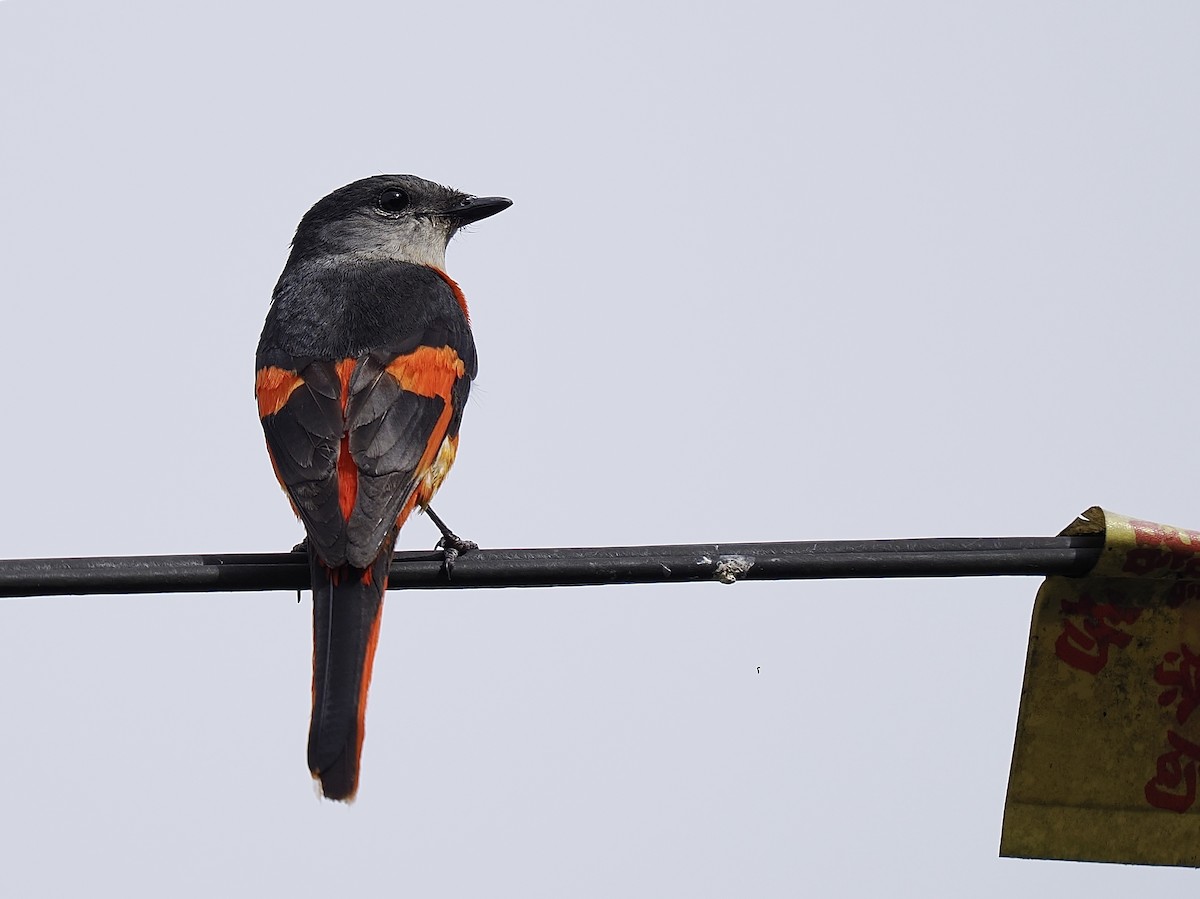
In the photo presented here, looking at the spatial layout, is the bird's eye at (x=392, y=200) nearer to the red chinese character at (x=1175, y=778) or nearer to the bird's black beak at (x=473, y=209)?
the bird's black beak at (x=473, y=209)

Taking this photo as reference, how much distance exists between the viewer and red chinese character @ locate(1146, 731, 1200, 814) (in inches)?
132

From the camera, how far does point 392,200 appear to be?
6895 mm

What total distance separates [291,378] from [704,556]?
2.23 meters

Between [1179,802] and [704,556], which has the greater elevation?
[704,556]

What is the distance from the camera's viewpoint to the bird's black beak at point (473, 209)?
7078 mm

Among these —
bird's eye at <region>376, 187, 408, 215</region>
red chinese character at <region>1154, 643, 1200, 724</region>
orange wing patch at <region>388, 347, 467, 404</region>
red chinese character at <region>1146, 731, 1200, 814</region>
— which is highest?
bird's eye at <region>376, 187, 408, 215</region>

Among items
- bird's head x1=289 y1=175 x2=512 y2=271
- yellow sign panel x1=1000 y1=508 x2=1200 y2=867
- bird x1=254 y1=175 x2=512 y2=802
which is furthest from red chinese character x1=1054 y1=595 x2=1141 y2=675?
bird's head x1=289 y1=175 x2=512 y2=271

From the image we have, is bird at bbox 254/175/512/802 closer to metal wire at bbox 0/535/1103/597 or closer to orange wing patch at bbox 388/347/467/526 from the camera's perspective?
orange wing patch at bbox 388/347/467/526

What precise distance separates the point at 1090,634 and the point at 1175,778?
39 centimetres

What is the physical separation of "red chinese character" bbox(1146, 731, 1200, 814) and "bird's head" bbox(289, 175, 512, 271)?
14.3ft

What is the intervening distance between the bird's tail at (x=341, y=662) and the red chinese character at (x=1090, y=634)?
1.85 metres

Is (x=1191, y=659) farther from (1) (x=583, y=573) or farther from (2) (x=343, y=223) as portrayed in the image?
(2) (x=343, y=223)

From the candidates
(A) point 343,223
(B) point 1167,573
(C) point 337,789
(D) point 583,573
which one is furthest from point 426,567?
(A) point 343,223

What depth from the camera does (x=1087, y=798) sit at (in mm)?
3357
